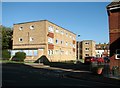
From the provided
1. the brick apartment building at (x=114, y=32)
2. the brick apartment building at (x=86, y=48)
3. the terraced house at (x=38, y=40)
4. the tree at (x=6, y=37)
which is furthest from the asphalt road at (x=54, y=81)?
the brick apartment building at (x=86, y=48)

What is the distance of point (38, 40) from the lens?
4894cm

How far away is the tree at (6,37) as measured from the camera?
58125 mm

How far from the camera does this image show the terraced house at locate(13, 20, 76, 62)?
48.2 meters

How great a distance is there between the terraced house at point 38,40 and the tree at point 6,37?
675 centimetres

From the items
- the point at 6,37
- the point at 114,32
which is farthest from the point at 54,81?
the point at 6,37

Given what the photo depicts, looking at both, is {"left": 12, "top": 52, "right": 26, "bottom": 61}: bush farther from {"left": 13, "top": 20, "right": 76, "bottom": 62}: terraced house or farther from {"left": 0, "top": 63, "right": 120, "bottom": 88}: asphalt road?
{"left": 0, "top": 63, "right": 120, "bottom": 88}: asphalt road

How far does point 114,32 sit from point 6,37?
43.7 meters

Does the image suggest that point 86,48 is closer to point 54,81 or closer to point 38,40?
point 38,40

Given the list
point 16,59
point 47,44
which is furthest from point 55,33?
point 16,59

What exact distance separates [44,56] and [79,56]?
1847 inches

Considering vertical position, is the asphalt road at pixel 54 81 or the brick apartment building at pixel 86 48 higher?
the brick apartment building at pixel 86 48

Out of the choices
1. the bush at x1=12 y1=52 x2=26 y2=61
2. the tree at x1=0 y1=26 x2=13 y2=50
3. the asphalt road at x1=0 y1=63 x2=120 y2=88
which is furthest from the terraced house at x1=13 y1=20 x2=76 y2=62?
the asphalt road at x1=0 y1=63 x2=120 y2=88

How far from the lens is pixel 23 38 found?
51.1 meters

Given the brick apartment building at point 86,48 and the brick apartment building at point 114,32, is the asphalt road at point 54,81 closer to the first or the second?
the brick apartment building at point 114,32
